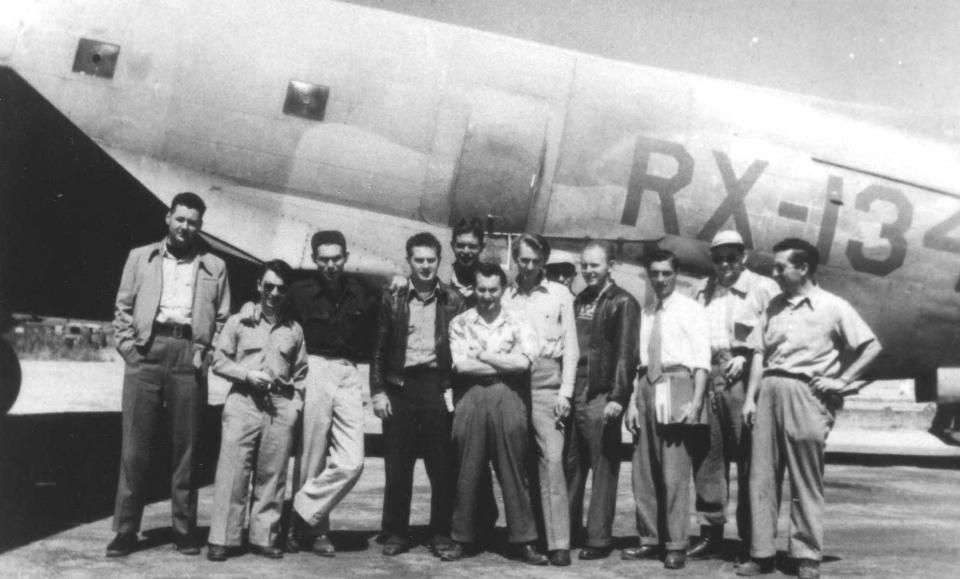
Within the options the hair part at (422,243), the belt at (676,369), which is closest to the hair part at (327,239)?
the hair part at (422,243)

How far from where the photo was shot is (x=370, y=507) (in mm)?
6715

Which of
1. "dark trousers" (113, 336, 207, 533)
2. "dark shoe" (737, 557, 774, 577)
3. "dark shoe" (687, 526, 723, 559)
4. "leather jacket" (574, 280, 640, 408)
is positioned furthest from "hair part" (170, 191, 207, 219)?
"dark shoe" (737, 557, 774, 577)

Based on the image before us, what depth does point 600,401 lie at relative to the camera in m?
5.27

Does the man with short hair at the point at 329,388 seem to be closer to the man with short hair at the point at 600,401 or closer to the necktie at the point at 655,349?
the man with short hair at the point at 600,401

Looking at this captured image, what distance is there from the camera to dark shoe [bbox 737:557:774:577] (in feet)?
16.3

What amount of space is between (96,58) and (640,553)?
7256 millimetres

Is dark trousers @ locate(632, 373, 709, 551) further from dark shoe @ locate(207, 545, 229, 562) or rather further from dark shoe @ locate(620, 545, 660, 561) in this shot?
dark shoe @ locate(207, 545, 229, 562)

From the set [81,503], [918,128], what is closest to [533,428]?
[81,503]

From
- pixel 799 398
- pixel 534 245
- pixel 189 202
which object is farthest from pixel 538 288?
pixel 189 202

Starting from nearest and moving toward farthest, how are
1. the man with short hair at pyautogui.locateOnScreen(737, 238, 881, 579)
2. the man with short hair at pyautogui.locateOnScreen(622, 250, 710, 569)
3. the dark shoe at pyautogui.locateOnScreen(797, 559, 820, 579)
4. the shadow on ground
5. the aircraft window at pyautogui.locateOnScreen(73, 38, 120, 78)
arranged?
the dark shoe at pyautogui.locateOnScreen(797, 559, 820, 579), the man with short hair at pyautogui.locateOnScreen(737, 238, 881, 579), the man with short hair at pyautogui.locateOnScreen(622, 250, 710, 569), the shadow on ground, the aircraft window at pyautogui.locateOnScreen(73, 38, 120, 78)

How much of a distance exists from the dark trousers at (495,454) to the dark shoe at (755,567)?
1261mm

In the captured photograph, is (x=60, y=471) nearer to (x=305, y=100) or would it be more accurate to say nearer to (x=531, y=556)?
(x=305, y=100)

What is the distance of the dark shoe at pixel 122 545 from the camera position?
4.71m

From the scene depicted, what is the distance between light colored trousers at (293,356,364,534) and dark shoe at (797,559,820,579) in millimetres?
2688
